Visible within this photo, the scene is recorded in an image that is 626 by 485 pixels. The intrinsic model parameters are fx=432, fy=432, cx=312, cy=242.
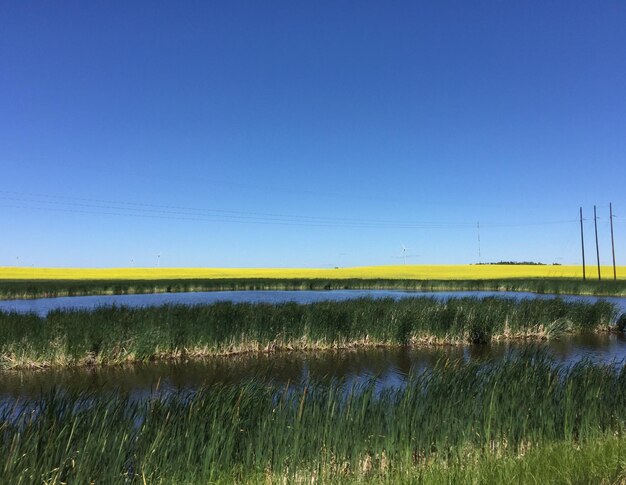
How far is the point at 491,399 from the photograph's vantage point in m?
6.27

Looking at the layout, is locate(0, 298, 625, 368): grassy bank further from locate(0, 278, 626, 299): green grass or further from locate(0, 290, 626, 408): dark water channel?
locate(0, 278, 626, 299): green grass

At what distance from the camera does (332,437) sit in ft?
18.1

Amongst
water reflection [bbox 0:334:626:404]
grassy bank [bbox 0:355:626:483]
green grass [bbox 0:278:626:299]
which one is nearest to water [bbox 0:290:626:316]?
green grass [bbox 0:278:626:299]

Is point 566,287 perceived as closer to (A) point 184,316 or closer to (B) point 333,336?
(B) point 333,336

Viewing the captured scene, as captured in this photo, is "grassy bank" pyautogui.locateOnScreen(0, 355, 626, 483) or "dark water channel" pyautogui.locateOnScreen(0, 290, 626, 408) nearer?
"grassy bank" pyautogui.locateOnScreen(0, 355, 626, 483)

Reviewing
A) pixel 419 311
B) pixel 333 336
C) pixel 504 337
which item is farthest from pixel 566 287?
pixel 333 336

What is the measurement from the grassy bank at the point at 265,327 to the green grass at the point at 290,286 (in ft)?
79.5

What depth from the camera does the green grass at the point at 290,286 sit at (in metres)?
41.3

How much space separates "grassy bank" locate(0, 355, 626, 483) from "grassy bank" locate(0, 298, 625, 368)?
8.96 meters

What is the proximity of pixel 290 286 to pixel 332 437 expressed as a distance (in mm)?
48273

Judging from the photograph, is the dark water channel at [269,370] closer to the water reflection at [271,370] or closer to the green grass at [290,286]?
the water reflection at [271,370]

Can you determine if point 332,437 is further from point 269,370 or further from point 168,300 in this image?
point 168,300

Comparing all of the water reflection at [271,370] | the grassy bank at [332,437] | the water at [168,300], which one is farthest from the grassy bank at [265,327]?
the grassy bank at [332,437]

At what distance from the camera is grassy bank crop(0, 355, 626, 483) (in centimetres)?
460
